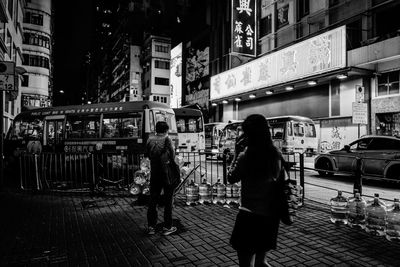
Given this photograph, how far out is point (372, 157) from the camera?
34.1 ft

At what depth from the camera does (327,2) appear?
66.0ft

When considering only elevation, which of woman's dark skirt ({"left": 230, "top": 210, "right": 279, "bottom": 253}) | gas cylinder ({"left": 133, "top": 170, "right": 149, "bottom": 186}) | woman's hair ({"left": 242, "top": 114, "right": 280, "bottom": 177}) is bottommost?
gas cylinder ({"left": 133, "top": 170, "right": 149, "bottom": 186})

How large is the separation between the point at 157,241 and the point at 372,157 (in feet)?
29.3

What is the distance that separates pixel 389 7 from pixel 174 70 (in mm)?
34196

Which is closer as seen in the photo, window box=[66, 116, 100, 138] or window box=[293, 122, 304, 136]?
window box=[66, 116, 100, 138]

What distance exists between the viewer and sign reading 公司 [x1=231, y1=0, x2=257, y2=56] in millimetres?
23703

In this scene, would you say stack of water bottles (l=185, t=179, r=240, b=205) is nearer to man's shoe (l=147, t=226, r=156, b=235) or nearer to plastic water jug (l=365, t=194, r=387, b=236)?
man's shoe (l=147, t=226, r=156, b=235)

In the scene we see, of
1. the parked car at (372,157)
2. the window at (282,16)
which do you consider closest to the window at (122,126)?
the parked car at (372,157)

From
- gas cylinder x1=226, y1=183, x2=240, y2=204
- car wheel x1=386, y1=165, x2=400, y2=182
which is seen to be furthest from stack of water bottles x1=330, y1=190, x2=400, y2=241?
car wheel x1=386, y1=165, x2=400, y2=182

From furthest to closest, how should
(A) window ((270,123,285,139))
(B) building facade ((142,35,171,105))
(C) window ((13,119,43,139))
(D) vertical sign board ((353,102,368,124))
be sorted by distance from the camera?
(B) building facade ((142,35,171,105)) → (A) window ((270,123,285,139)) → (C) window ((13,119,43,139)) → (D) vertical sign board ((353,102,368,124))

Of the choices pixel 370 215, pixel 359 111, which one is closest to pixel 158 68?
pixel 359 111

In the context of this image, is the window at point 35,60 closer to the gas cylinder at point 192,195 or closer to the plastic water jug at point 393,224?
the gas cylinder at point 192,195

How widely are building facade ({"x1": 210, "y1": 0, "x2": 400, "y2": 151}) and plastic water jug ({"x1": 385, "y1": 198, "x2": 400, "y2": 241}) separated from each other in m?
8.73

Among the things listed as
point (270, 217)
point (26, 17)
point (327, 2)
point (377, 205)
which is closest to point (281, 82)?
point (327, 2)
